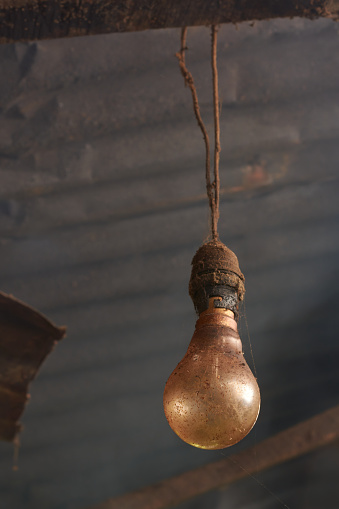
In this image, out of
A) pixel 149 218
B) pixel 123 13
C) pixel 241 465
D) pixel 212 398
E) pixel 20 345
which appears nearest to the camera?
pixel 212 398

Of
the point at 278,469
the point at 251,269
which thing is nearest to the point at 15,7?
the point at 251,269

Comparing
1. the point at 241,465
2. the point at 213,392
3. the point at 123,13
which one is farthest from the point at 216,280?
the point at 241,465

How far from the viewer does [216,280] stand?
1048 millimetres

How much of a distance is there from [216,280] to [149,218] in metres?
0.96

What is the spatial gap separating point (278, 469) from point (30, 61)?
2.77 m

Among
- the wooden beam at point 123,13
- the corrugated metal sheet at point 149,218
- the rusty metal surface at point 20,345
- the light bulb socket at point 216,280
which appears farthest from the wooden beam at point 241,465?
the wooden beam at point 123,13

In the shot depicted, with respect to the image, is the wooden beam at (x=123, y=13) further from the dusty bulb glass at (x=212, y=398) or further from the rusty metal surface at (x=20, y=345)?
the rusty metal surface at (x=20, y=345)

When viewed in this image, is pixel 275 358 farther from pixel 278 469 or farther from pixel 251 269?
pixel 278 469

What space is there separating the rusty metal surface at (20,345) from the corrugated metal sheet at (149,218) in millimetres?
116

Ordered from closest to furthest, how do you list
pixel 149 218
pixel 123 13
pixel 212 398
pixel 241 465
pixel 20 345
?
pixel 212 398
pixel 123 13
pixel 149 218
pixel 20 345
pixel 241 465

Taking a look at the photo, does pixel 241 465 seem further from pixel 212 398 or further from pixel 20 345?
pixel 212 398

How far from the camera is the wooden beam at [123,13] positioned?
99 centimetres

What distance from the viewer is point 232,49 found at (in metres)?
1.64

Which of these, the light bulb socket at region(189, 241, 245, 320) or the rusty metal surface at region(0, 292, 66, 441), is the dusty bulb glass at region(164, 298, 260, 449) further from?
the rusty metal surface at region(0, 292, 66, 441)
